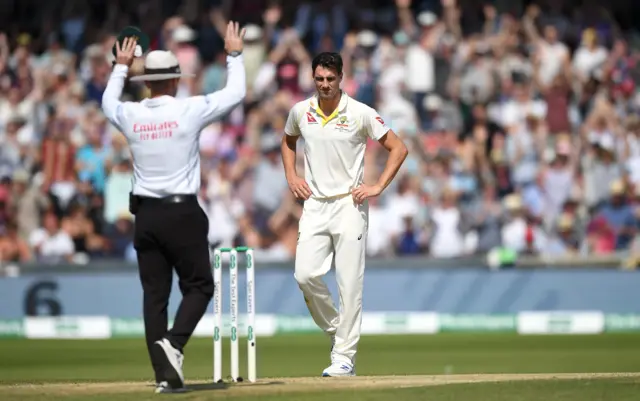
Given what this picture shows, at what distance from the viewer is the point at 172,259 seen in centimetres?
845

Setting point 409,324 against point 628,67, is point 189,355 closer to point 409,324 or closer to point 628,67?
point 409,324

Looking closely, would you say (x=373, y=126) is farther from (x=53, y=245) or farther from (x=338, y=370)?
(x=53, y=245)

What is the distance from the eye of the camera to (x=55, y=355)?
49.3ft

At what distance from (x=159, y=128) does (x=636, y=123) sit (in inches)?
476

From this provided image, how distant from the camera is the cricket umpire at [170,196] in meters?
8.35

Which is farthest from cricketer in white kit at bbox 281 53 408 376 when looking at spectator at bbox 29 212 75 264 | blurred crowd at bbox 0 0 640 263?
spectator at bbox 29 212 75 264

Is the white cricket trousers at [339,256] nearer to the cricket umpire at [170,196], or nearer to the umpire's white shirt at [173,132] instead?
the cricket umpire at [170,196]

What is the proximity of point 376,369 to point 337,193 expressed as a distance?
10.6 feet

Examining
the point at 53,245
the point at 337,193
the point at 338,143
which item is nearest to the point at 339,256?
the point at 337,193

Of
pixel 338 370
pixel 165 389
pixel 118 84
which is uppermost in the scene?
pixel 118 84

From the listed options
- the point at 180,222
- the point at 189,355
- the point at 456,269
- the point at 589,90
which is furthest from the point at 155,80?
the point at 589,90

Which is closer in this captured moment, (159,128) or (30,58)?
(159,128)

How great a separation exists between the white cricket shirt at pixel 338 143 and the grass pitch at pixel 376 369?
4.32 ft

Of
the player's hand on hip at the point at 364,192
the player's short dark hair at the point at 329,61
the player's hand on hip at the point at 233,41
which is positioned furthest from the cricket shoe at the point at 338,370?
the player's hand on hip at the point at 233,41
